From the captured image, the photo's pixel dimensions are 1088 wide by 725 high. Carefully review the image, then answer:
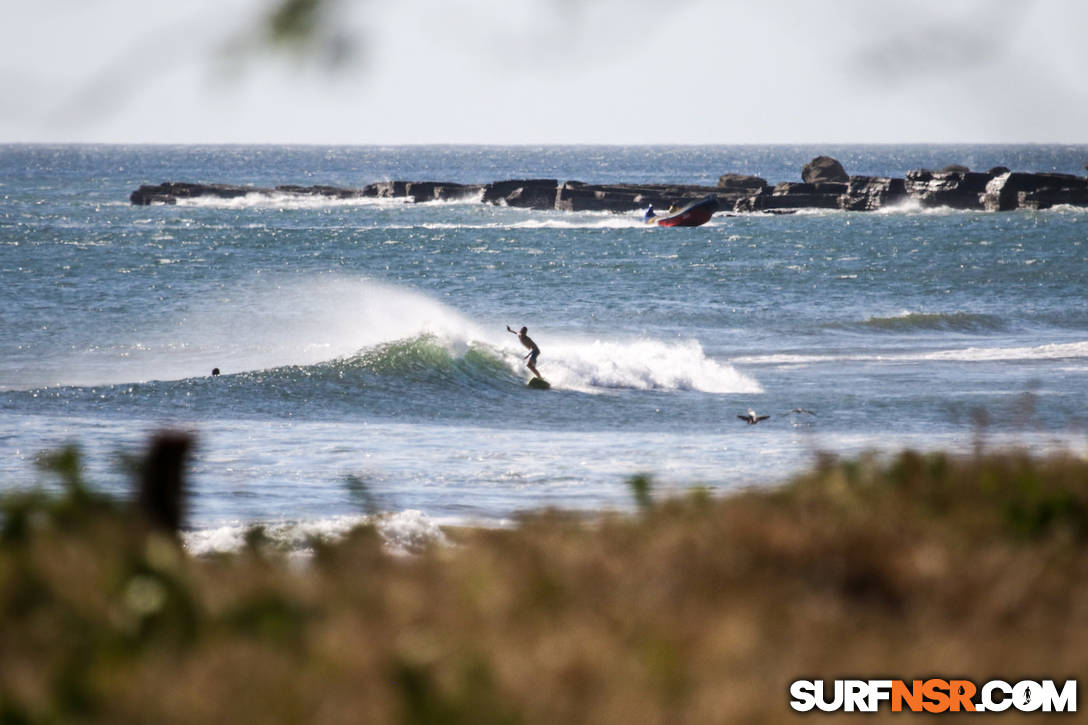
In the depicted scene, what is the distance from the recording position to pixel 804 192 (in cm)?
8800

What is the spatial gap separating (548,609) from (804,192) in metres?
87.3

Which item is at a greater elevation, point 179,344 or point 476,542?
point 476,542

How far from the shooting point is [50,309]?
35375mm

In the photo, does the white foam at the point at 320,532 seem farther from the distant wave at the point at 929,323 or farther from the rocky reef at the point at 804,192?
the rocky reef at the point at 804,192

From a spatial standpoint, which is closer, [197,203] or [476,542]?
[476,542]

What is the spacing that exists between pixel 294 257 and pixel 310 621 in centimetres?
5216

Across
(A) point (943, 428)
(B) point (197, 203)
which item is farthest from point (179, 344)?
(B) point (197, 203)

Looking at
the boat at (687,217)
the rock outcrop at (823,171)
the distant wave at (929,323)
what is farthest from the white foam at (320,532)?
the rock outcrop at (823,171)

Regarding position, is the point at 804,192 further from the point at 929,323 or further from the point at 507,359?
the point at 507,359

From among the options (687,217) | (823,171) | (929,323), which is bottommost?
(929,323)

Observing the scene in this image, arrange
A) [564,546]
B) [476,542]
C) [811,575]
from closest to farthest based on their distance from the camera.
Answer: [811,575], [564,546], [476,542]

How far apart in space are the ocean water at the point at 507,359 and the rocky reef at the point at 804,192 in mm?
18124

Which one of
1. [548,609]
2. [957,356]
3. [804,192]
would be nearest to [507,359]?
[957,356]

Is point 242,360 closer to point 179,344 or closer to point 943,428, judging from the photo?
point 179,344
